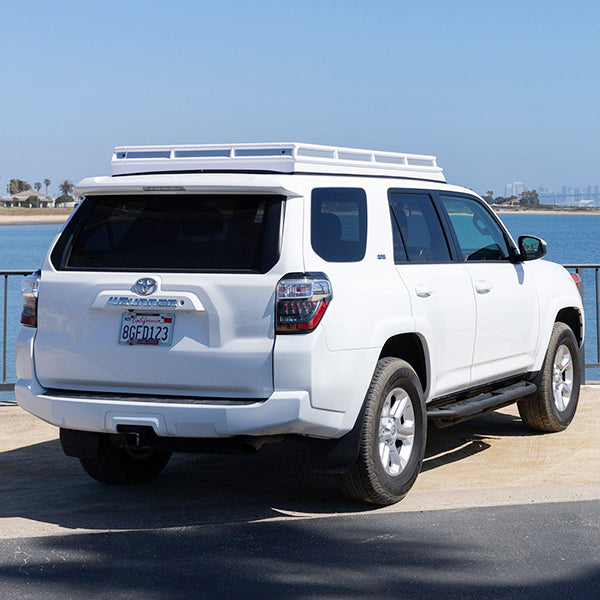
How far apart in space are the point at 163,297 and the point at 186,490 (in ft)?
5.71

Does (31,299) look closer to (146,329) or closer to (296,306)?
(146,329)

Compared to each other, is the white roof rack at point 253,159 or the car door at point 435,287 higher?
the white roof rack at point 253,159

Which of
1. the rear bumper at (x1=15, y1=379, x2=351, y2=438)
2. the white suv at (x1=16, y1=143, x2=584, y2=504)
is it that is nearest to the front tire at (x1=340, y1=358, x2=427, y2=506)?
the white suv at (x1=16, y1=143, x2=584, y2=504)

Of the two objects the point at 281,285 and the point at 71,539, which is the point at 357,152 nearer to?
the point at 281,285

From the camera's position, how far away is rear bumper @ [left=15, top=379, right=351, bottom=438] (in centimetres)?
577

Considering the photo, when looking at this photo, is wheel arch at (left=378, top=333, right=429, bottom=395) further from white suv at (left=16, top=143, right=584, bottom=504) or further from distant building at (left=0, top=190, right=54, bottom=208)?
distant building at (left=0, top=190, right=54, bottom=208)

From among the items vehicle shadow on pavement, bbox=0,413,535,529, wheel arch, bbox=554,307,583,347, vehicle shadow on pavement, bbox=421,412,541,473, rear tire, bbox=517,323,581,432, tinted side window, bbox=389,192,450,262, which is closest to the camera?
vehicle shadow on pavement, bbox=0,413,535,529

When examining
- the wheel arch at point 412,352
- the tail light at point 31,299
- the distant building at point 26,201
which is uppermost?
the distant building at point 26,201

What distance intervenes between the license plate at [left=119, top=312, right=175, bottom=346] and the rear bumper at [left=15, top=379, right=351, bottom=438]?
1.02 ft

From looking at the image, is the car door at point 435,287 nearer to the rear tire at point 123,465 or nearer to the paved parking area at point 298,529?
the paved parking area at point 298,529

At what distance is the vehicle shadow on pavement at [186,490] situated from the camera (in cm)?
649

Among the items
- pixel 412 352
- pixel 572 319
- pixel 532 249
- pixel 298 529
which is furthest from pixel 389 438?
pixel 572 319

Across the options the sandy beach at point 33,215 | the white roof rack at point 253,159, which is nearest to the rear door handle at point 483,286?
the white roof rack at point 253,159

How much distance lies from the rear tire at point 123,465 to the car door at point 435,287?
6.32 ft
